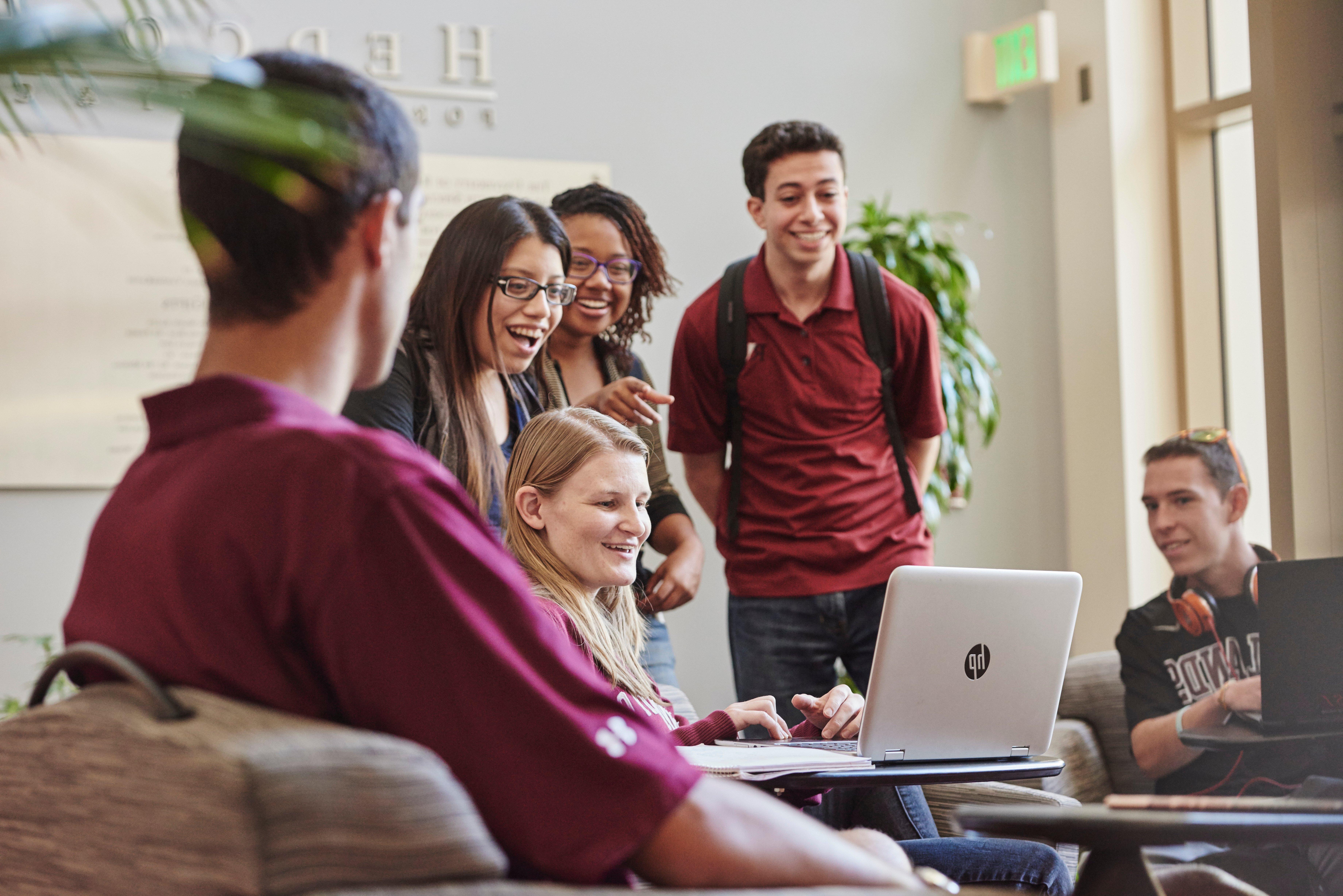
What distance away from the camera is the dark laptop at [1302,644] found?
216cm

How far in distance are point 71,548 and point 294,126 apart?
3.39 m

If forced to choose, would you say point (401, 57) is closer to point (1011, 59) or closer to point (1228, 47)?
point (1011, 59)

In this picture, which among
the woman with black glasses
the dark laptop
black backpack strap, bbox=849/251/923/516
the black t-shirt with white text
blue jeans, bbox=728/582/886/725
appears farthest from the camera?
black backpack strap, bbox=849/251/923/516

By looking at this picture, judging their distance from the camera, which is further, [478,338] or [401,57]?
[401,57]

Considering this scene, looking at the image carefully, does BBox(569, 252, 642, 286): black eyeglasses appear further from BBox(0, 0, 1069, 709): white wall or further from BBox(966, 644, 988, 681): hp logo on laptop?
BBox(966, 644, 988, 681): hp logo on laptop

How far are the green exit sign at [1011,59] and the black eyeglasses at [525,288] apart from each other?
279 centimetres

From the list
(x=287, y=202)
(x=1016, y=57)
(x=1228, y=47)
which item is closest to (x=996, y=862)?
(x=287, y=202)

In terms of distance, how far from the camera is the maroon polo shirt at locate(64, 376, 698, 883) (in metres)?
0.83

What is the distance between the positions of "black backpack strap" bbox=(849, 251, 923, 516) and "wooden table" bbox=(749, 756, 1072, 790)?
133 centimetres

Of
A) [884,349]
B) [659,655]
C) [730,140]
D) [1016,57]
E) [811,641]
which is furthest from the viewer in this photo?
[1016,57]

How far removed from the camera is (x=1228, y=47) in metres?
4.52

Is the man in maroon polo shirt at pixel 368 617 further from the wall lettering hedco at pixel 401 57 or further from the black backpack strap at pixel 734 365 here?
the wall lettering hedco at pixel 401 57

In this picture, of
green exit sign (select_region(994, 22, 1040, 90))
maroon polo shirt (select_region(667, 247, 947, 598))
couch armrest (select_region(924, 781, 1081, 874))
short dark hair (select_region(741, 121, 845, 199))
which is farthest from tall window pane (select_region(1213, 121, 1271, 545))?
couch armrest (select_region(924, 781, 1081, 874))

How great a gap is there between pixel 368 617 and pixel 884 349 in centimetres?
244
